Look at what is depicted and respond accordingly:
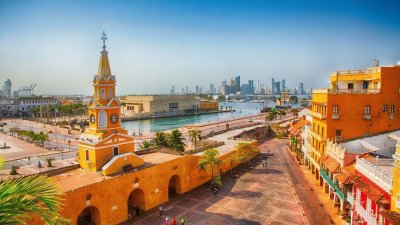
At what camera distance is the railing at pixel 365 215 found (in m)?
19.5

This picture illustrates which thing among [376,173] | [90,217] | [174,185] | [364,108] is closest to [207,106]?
[174,185]

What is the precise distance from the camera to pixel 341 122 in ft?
112

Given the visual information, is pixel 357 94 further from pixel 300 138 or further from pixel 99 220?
pixel 99 220

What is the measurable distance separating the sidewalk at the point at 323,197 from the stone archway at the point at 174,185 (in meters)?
15.6

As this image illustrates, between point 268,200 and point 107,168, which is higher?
point 107,168

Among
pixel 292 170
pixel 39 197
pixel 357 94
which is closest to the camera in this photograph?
pixel 39 197

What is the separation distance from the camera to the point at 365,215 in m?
20.7

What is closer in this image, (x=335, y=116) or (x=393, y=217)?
(x=393, y=217)

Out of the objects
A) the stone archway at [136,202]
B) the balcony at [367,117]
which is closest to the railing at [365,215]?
the balcony at [367,117]

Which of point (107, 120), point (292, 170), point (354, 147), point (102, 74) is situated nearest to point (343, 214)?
point (354, 147)

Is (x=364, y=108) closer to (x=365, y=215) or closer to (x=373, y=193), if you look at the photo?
(x=365, y=215)

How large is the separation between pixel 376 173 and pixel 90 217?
956 inches

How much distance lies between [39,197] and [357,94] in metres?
35.2

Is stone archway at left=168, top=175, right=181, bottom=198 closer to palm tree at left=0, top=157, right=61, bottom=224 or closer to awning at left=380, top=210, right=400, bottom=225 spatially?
awning at left=380, top=210, right=400, bottom=225
